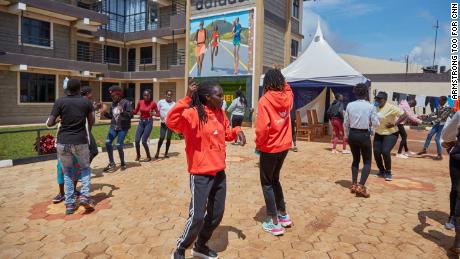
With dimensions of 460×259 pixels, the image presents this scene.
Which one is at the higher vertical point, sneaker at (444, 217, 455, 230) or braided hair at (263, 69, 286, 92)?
braided hair at (263, 69, 286, 92)

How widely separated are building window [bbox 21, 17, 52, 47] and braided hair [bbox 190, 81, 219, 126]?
73.6ft

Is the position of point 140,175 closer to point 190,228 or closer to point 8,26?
point 190,228

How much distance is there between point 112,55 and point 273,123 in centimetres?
2971

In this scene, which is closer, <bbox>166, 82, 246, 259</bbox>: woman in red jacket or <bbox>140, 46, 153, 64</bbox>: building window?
<bbox>166, 82, 246, 259</bbox>: woman in red jacket

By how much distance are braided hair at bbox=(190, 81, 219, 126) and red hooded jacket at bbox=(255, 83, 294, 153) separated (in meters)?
0.89

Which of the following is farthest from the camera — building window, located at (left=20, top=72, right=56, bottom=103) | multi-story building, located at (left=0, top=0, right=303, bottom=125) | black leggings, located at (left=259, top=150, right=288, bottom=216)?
building window, located at (left=20, top=72, right=56, bottom=103)

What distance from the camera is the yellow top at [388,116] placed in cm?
638

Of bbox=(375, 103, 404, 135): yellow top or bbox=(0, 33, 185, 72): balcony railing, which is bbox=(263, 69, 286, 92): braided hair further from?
bbox=(0, 33, 185, 72): balcony railing

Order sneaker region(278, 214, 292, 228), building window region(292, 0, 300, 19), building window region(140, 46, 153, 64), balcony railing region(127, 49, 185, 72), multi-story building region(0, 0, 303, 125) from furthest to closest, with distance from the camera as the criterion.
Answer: building window region(140, 46, 153, 64) → balcony railing region(127, 49, 185, 72) → building window region(292, 0, 300, 19) → multi-story building region(0, 0, 303, 125) → sneaker region(278, 214, 292, 228)

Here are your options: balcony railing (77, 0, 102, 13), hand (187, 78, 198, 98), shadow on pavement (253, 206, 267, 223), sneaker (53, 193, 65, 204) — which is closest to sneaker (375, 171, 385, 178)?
shadow on pavement (253, 206, 267, 223)

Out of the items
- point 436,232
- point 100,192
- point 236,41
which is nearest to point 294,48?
point 236,41

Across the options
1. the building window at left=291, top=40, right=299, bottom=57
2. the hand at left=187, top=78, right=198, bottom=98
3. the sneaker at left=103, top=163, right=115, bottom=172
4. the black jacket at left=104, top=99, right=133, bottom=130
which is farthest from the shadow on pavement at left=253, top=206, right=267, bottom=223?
the building window at left=291, top=40, right=299, bottom=57

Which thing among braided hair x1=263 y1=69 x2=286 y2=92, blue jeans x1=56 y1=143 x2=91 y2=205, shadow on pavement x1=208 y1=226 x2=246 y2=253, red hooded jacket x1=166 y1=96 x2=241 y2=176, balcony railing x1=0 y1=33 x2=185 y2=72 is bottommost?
shadow on pavement x1=208 y1=226 x2=246 y2=253

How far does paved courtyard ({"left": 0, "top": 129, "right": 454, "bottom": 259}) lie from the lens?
3670 mm
